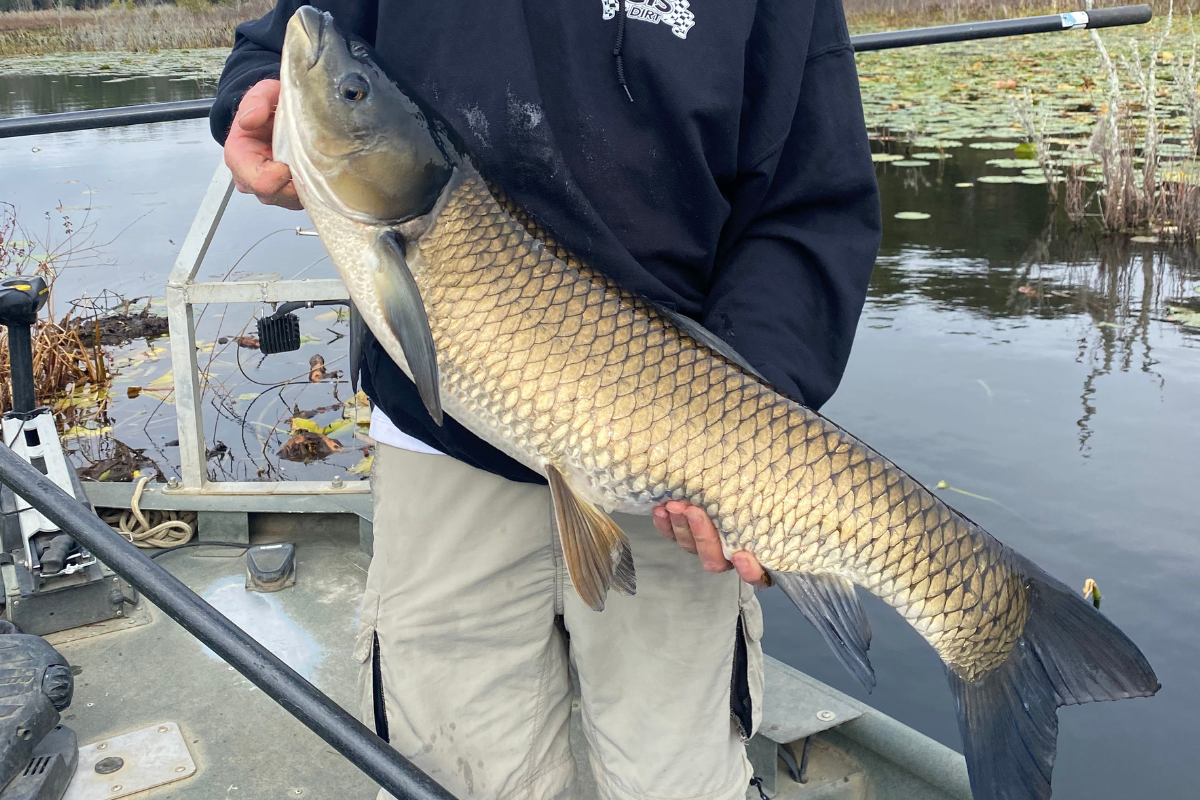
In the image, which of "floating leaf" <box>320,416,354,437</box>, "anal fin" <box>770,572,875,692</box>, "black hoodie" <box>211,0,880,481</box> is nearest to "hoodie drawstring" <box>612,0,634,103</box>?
"black hoodie" <box>211,0,880,481</box>

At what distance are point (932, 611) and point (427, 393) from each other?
722 millimetres

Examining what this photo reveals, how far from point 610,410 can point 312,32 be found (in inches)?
23.6

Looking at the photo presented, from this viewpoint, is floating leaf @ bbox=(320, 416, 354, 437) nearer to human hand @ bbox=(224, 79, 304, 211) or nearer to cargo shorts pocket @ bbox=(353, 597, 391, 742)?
cargo shorts pocket @ bbox=(353, 597, 391, 742)

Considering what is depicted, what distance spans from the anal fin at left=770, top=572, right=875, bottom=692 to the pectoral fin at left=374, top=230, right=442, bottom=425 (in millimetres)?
516

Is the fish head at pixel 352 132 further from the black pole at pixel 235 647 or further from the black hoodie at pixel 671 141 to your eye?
the black pole at pixel 235 647

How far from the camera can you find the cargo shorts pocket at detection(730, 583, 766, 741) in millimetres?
1619

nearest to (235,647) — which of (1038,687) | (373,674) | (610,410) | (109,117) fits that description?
(373,674)

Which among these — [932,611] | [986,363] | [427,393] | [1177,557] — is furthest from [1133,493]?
[427,393]

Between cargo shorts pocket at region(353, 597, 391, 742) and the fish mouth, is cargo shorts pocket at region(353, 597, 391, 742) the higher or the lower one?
the lower one

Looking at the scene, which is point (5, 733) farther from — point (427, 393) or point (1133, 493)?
point (1133, 493)

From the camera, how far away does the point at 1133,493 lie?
12.0 ft

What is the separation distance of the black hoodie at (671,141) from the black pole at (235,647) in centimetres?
37

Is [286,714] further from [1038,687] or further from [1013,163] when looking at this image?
[1013,163]

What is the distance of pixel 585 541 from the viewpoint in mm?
1352
